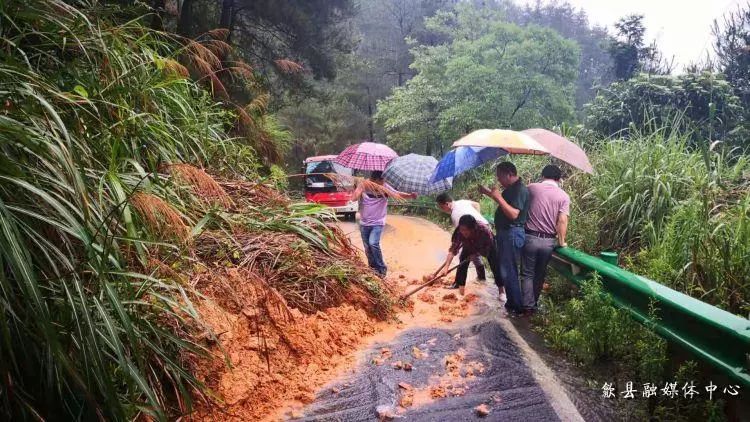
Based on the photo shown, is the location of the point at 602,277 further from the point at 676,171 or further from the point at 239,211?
the point at 239,211

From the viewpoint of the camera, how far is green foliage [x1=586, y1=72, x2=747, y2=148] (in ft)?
43.4

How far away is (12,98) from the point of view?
261 cm

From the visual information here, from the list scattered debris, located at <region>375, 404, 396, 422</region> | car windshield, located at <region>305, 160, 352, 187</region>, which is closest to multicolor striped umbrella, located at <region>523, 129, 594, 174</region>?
scattered debris, located at <region>375, 404, 396, 422</region>

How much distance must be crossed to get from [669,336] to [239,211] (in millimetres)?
3960

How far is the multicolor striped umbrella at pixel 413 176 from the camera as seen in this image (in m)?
7.86

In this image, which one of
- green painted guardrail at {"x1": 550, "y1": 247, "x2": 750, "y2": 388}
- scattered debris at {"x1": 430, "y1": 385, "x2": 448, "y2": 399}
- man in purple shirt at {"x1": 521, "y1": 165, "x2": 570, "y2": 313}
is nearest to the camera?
green painted guardrail at {"x1": 550, "y1": 247, "x2": 750, "y2": 388}

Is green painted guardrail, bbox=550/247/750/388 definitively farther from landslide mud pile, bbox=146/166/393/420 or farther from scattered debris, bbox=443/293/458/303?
landslide mud pile, bbox=146/166/393/420

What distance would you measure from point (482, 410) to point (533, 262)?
243cm

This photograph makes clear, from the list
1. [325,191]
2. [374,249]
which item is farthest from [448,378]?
[325,191]

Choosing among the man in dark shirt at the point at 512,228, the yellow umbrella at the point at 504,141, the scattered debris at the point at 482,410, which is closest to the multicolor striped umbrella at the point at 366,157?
the yellow umbrella at the point at 504,141

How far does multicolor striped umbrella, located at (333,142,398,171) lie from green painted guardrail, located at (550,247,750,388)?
4.25 meters

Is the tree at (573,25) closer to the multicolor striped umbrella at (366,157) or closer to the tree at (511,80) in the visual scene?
the tree at (511,80)

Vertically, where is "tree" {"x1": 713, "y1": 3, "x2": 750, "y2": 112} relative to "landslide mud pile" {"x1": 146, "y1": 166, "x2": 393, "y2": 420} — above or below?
above

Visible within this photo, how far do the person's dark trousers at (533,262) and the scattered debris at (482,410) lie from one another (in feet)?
7.29
